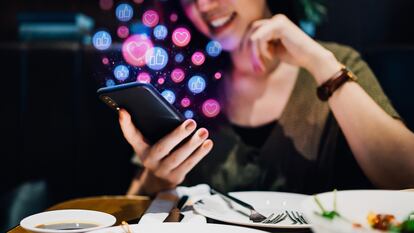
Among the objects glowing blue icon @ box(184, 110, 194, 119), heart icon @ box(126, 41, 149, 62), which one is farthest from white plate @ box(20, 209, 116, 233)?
heart icon @ box(126, 41, 149, 62)

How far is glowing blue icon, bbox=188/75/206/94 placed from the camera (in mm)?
1845

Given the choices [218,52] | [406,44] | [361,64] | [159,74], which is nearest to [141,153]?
[159,74]

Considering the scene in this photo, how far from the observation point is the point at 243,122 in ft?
6.37

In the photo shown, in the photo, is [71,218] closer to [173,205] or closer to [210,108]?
[173,205]

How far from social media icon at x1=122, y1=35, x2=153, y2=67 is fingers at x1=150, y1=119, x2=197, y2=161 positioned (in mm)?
612

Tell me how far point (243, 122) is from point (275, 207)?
695 millimetres

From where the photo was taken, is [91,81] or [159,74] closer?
[159,74]

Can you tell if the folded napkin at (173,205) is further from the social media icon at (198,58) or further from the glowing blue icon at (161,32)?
the glowing blue icon at (161,32)

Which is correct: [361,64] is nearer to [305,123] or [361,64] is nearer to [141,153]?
[305,123]

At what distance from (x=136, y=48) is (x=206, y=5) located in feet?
1.38

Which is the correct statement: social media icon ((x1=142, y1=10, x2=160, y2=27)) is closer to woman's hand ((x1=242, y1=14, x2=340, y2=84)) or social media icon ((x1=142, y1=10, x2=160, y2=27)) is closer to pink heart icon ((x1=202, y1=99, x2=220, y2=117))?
pink heart icon ((x1=202, y1=99, x2=220, y2=117))

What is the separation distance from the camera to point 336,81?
1.58 m

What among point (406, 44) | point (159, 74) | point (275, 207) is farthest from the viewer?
point (406, 44)

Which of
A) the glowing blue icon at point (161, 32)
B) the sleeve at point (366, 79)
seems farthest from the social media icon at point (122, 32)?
the sleeve at point (366, 79)
